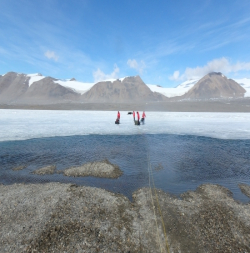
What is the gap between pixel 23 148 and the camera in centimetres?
1384

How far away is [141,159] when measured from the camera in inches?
472

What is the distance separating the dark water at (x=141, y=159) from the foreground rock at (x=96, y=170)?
1.37ft

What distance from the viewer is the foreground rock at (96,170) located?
934 cm

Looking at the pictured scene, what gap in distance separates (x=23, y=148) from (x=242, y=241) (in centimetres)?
1486

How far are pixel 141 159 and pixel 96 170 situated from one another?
3.56 meters

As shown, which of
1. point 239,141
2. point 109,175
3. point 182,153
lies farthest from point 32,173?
point 239,141

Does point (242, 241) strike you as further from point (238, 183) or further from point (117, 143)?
point (117, 143)

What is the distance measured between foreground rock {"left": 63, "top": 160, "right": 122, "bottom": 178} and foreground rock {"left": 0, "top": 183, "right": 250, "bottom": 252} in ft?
5.56

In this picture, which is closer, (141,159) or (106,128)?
(141,159)

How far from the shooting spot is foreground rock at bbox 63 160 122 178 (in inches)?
368

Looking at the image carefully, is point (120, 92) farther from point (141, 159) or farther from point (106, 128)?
point (141, 159)

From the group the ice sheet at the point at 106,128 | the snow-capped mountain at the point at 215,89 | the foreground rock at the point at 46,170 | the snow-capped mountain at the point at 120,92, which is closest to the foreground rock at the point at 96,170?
the foreground rock at the point at 46,170

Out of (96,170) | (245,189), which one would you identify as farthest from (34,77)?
(245,189)

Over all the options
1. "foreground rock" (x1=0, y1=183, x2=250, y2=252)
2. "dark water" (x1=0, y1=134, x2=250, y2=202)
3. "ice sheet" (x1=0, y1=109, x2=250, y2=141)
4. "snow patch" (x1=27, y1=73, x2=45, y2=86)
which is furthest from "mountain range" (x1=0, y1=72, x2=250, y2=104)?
"foreground rock" (x1=0, y1=183, x2=250, y2=252)
